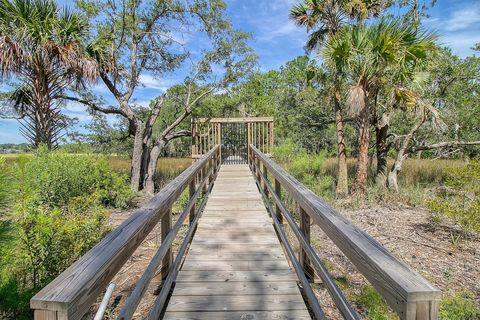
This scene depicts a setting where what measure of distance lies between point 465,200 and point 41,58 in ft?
29.8

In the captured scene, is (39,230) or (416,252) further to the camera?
(416,252)

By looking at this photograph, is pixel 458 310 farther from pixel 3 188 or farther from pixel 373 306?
pixel 3 188

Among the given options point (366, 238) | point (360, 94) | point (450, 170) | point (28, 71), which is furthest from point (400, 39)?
point (28, 71)

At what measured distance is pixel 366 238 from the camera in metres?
1.24

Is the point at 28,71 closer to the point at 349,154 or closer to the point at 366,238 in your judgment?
the point at 366,238

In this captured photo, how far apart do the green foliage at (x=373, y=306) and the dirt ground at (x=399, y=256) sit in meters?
0.23

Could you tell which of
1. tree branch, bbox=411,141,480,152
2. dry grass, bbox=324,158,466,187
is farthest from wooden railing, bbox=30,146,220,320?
dry grass, bbox=324,158,466,187

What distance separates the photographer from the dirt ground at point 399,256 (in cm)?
299

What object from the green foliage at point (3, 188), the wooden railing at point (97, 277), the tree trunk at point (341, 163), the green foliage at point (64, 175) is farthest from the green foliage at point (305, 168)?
the green foliage at point (3, 188)

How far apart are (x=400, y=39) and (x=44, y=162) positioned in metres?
8.11

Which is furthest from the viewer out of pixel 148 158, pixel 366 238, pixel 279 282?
pixel 148 158

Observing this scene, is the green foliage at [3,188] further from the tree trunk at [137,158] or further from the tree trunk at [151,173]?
the tree trunk at [151,173]

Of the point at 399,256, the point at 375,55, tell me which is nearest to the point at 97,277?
the point at 399,256

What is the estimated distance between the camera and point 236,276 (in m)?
2.55
